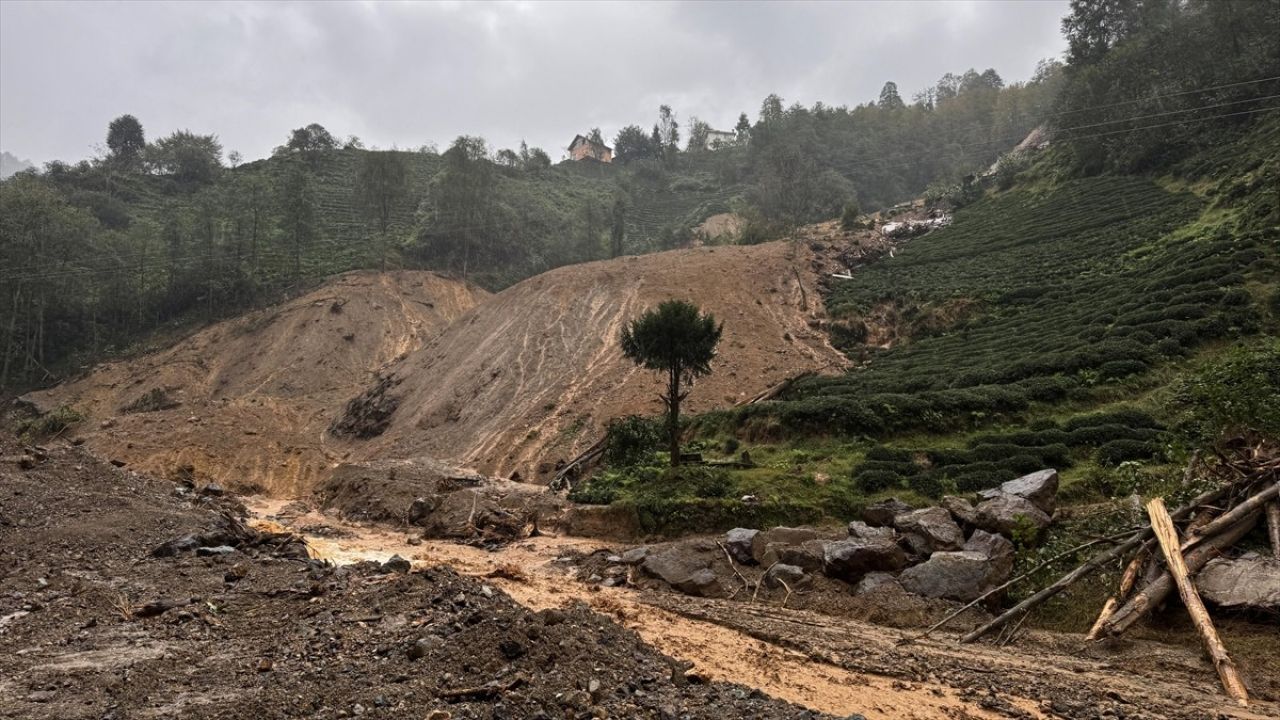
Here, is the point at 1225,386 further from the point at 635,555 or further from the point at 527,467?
the point at 527,467

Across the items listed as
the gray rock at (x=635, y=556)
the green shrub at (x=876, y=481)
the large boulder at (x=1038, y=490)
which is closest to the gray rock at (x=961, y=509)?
the large boulder at (x=1038, y=490)

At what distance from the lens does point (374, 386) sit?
42656mm

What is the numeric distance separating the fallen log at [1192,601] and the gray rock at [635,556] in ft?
32.7

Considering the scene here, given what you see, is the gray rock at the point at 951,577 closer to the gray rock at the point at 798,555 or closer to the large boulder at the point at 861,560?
the large boulder at the point at 861,560

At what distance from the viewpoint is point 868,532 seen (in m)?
15.1

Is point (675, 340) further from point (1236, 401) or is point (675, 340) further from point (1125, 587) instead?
point (1236, 401)

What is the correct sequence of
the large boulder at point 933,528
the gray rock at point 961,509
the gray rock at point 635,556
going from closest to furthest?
the large boulder at point 933,528
the gray rock at point 961,509
the gray rock at point 635,556

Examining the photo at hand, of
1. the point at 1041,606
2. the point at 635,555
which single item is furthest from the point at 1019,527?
the point at 635,555

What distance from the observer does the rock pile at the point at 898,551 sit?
Result: 13211 millimetres

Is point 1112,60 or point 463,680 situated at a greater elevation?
point 1112,60

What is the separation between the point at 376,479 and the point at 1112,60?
62.8m

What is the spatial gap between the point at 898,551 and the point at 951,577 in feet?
4.25

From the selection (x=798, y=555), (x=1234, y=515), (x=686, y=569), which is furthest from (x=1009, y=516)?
(x=686, y=569)

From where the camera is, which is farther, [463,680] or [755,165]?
[755,165]
